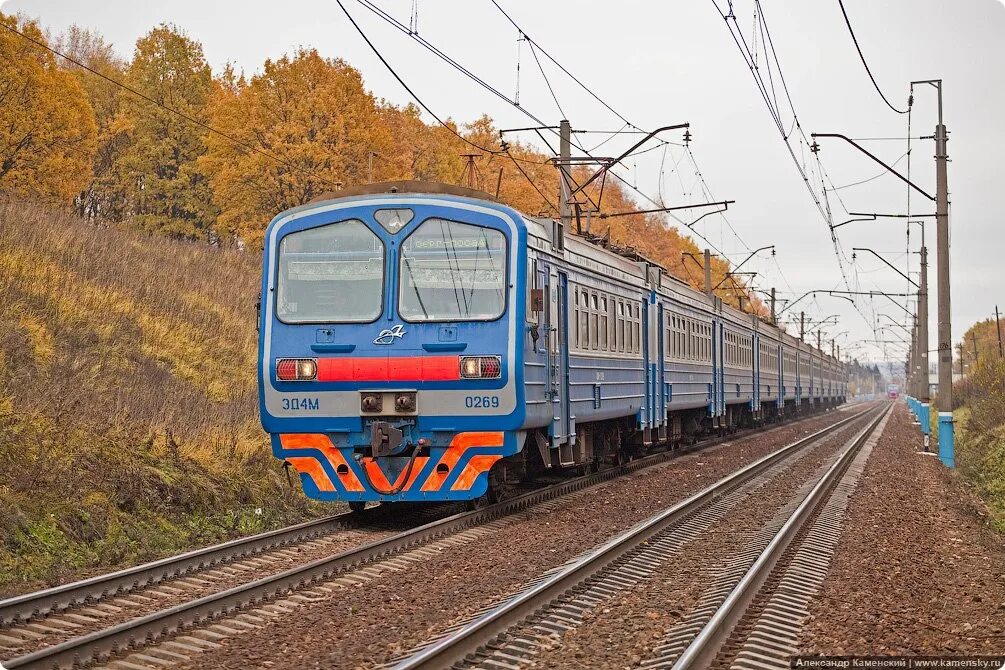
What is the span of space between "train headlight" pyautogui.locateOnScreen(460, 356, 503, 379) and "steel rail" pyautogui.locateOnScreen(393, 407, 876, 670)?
2007 millimetres

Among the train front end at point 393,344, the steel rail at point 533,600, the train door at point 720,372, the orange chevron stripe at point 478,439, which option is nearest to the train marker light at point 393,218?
the train front end at point 393,344

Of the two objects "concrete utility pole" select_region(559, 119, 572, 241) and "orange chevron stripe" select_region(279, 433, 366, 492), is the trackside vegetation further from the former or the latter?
"concrete utility pole" select_region(559, 119, 572, 241)

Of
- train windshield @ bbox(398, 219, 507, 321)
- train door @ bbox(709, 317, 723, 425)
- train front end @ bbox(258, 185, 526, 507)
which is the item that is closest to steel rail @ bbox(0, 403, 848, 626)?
train front end @ bbox(258, 185, 526, 507)

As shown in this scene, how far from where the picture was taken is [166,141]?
132ft

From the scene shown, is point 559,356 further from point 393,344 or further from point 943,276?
point 943,276

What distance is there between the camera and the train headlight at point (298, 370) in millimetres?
11695

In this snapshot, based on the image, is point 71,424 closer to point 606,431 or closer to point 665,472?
point 606,431

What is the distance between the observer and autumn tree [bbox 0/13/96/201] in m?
26.8

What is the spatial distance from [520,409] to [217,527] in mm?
3257

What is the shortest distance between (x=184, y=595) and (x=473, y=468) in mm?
3971

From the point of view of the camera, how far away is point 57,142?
28109mm

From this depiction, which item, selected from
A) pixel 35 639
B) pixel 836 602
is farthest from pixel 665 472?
pixel 35 639

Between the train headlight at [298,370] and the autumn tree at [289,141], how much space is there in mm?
21692

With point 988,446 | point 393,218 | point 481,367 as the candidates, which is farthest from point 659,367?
point 393,218
